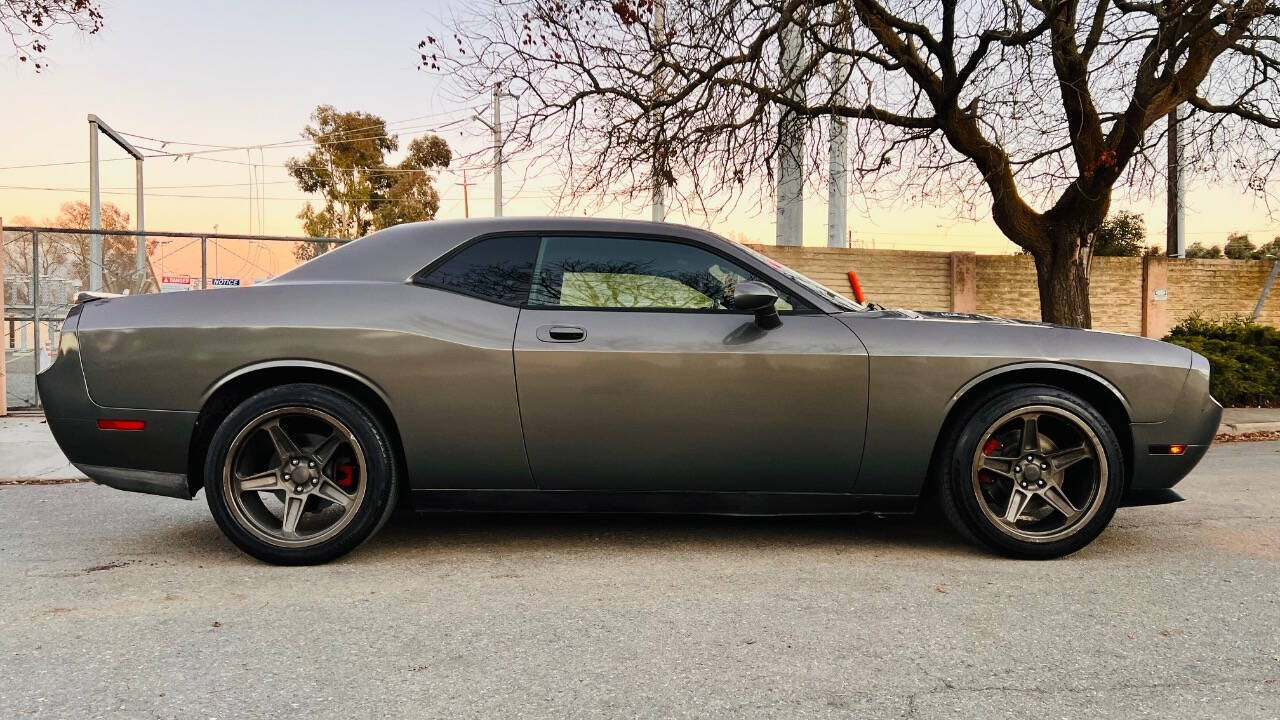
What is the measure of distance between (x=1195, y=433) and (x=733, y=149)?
766 centimetres

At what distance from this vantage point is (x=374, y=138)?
37.7 m

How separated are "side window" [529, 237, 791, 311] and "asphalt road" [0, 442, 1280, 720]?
1142 millimetres

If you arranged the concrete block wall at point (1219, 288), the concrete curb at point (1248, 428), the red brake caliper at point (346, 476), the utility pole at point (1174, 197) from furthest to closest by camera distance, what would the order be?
the concrete block wall at point (1219, 288), the utility pole at point (1174, 197), the concrete curb at point (1248, 428), the red brake caliper at point (346, 476)

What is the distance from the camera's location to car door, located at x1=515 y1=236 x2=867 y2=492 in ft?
11.9

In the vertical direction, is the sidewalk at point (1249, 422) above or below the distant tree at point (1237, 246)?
below

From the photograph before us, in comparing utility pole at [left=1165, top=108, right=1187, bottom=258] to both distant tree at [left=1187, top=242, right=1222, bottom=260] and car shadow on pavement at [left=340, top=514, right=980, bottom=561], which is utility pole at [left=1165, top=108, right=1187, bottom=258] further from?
distant tree at [left=1187, top=242, right=1222, bottom=260]

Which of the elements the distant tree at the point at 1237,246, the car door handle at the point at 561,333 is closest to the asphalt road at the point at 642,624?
the car door handle at the point at 561,333

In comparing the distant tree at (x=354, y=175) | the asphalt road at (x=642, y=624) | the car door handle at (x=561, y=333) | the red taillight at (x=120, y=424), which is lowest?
the asphalt road at (x=642, y=624)

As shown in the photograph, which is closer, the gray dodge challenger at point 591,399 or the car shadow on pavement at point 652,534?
the gray dodge challenger at point 591,399

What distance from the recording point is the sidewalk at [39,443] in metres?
6.44

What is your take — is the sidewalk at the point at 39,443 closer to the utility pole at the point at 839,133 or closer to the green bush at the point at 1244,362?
the green bush at the point at 1244,362

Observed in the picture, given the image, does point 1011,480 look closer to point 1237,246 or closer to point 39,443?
point 39,443

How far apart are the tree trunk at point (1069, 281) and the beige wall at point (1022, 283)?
339 centimetres

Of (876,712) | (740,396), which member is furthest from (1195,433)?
(876,712)
